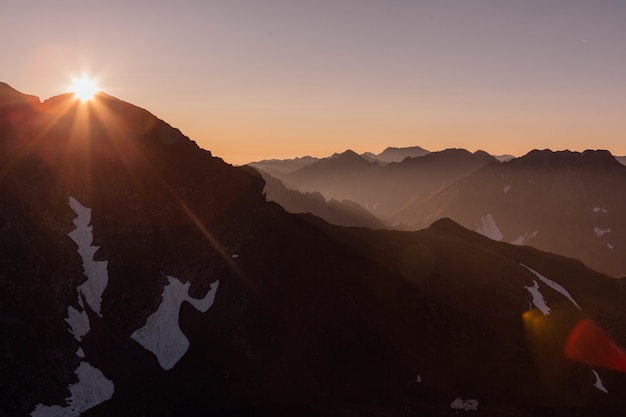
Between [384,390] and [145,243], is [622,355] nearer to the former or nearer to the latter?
[384,390]

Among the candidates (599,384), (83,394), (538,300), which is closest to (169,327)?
(83,394)

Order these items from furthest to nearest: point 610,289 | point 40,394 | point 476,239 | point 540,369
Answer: point 476,239, point 610,289, point 540,369, point 40,394

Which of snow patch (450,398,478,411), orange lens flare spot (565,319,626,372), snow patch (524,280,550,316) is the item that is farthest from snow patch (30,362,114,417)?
snow patch (524,280,550,316)

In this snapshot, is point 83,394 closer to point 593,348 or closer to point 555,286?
point 593,348

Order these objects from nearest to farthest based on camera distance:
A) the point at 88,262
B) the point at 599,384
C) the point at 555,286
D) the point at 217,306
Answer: the point at 88,262
the point at 599,384
the point at 217,306
the point at 555,286

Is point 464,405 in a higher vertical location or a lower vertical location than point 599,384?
higher

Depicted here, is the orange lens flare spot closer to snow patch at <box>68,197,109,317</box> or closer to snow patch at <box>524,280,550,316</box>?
snow patch at <box>524,280,550,316</box>

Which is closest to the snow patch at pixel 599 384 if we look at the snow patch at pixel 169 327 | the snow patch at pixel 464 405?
the snow patch at pixel 464 405

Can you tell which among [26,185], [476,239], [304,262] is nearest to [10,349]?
[26,185]

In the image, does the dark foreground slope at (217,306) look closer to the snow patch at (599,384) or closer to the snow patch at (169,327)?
the snow patch at (169,327)
